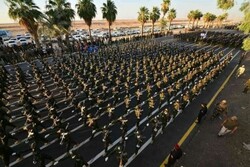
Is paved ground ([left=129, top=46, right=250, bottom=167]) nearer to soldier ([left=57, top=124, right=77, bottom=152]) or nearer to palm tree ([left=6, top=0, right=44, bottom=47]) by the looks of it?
soldier ([left=57, top=124, right=77, bottom=152])

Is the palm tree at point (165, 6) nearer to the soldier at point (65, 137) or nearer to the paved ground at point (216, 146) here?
the paved ground at point (216, 146)

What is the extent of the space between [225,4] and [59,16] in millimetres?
55977

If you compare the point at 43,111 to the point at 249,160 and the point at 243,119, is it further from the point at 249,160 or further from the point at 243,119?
the point at 243,119

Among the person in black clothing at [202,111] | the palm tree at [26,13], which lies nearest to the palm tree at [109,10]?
the palm tree at [26,13]

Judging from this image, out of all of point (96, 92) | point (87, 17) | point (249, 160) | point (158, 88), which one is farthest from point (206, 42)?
point (249, 160)

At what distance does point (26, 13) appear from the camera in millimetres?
24125

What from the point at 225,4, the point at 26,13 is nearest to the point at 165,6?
the point at 225,4

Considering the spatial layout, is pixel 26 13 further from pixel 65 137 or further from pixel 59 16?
pixel 65 137

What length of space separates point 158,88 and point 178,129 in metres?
4.86

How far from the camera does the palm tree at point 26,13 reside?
23.9m

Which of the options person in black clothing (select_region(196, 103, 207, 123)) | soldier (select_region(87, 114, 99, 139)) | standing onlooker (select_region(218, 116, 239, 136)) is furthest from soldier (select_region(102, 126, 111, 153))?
standing onlooker (select_region(218, 116, 239, 136))

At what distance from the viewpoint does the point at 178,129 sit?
36.5 feet

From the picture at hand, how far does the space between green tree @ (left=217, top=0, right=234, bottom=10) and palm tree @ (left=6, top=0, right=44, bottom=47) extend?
5898 centimetres

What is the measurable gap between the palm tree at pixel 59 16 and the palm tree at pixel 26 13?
2.68 metres
